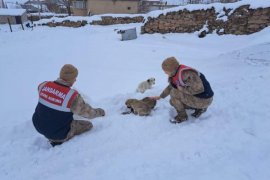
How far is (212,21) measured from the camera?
11.6 metres

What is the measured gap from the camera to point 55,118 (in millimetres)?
3336

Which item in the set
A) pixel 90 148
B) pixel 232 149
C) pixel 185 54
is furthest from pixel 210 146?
pixel 185 54

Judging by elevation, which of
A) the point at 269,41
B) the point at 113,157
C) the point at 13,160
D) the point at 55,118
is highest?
the point at 269,41

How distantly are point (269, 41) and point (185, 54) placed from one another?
2.87 metres

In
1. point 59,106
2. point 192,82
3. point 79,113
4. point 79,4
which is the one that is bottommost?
point 79,113

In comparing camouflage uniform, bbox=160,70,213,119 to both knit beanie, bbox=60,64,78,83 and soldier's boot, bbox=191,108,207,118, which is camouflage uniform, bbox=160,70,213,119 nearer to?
soldier's boot, bbox=191,108,207,118

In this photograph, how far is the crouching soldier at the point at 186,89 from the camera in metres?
3.34

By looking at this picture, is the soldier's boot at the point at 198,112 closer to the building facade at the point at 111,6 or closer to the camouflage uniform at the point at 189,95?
the camouflage uniform at the point at 189,95

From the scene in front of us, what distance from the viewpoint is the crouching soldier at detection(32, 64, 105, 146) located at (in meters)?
3.24

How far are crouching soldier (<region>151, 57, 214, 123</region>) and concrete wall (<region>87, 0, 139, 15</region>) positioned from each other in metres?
35.9

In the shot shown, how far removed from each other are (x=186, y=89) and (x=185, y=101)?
246mm

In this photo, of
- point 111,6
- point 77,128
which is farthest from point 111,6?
point 77,128

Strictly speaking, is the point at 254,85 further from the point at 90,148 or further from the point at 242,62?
the point at 90,148

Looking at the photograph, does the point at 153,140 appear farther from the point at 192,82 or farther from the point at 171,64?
the point at 171,64
